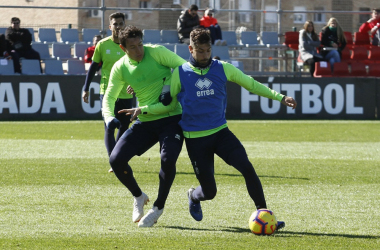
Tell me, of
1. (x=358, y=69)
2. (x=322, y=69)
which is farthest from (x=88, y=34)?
(x=358, y=69)

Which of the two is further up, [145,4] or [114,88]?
[145,4]

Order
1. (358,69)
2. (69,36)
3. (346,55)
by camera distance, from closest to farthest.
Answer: (358,69)
(69,36)
(346,55)

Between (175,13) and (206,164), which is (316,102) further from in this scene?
(206,164)

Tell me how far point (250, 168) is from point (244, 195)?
2123mm

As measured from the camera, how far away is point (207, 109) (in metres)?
5.81

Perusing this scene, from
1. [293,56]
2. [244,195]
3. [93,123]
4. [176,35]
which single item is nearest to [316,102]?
[293,56]

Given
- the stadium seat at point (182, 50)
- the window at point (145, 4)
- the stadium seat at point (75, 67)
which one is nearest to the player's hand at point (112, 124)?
the stadium seat at point (75, 67)

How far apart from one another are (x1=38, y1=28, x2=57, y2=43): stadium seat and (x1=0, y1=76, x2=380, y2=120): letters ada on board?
340 centimetres

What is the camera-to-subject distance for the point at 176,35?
70.7ft

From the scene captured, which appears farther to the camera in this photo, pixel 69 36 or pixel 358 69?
pixel 69 36

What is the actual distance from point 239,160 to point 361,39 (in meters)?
18.3

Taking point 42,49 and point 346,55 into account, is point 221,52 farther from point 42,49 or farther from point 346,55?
point 42,49

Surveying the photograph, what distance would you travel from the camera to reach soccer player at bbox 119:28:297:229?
577 centimetres

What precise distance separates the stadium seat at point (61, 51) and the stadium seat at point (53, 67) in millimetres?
1241
